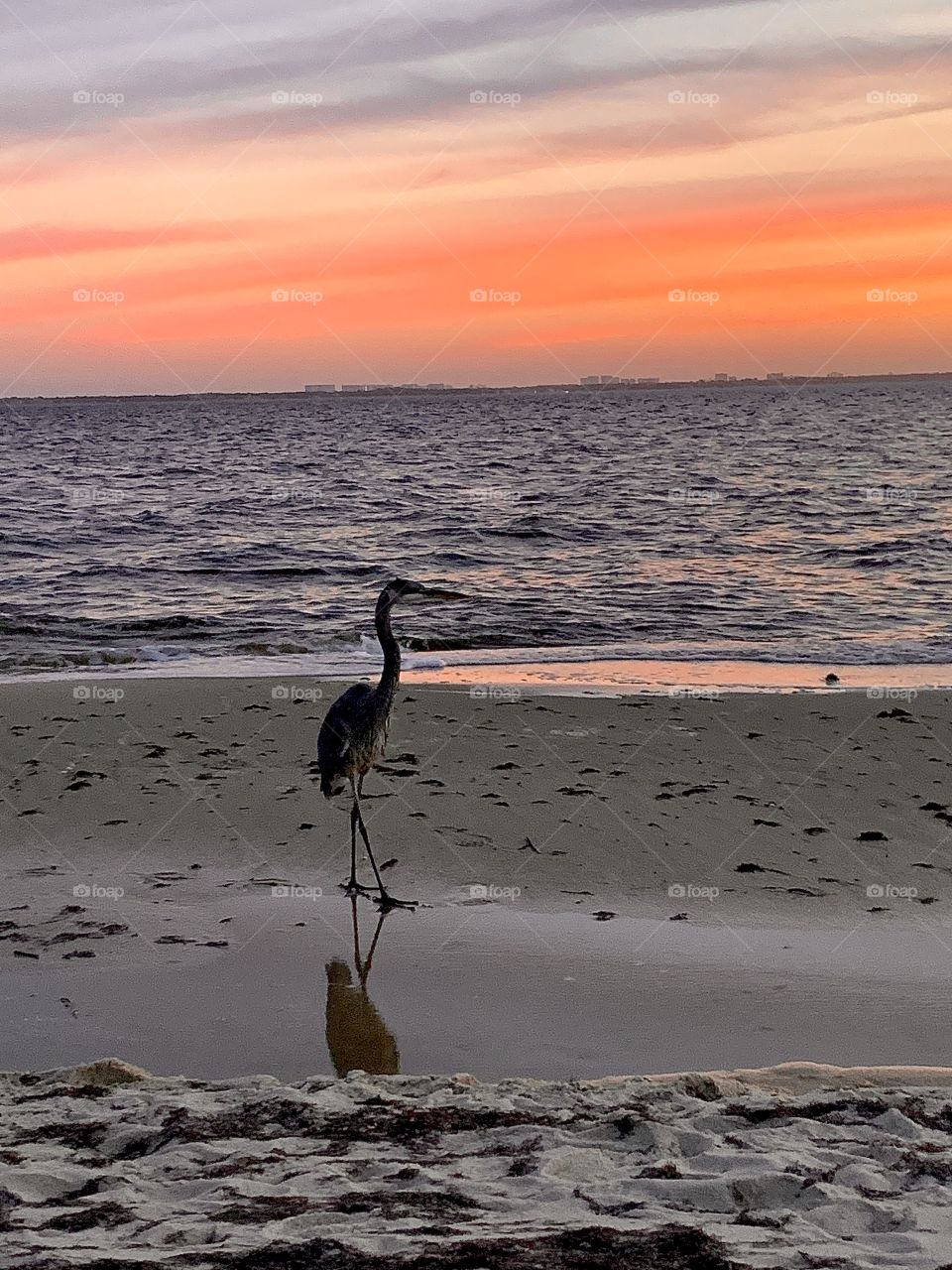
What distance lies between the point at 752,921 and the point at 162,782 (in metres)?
4.58

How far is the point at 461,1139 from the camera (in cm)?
423

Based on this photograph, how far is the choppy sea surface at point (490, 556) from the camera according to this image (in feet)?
57.2
